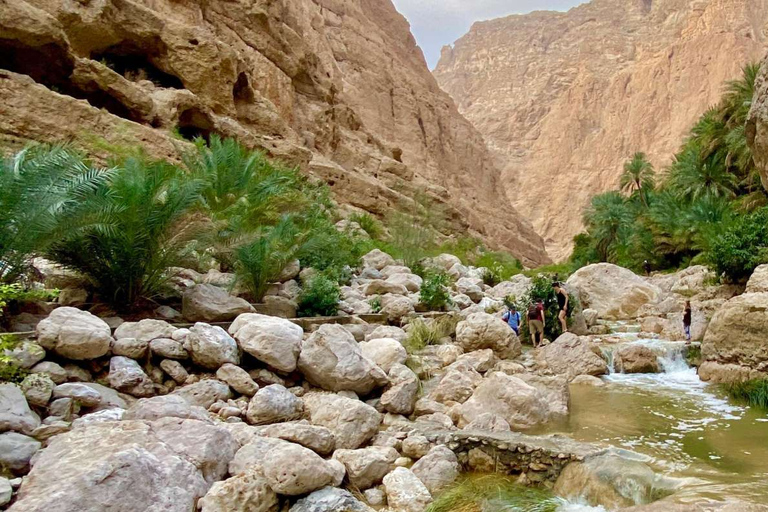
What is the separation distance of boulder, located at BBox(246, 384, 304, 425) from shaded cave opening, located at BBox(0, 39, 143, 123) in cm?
1302

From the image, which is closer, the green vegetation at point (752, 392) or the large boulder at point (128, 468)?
the large boulder at point (128, 468)

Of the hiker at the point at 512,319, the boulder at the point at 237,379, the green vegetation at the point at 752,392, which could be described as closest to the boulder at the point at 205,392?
the boulder at the point at 237,379

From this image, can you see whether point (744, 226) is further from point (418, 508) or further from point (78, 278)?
point (78, 278)

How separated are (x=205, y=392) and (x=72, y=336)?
50.3 inches

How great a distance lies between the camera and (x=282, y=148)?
20859 mm

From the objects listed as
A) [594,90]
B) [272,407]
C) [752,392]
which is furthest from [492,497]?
[594,90]

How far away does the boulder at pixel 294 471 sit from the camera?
137 inches

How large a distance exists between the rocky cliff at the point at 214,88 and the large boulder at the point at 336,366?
9.54m

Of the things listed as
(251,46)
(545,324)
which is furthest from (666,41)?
(545,324)

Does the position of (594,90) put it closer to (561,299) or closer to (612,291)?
(612,291)

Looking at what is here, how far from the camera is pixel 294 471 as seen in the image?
3.51 metres

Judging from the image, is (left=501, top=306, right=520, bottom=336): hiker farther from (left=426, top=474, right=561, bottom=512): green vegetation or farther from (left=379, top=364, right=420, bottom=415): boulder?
(left=426, top=474, right=561, bottom=512): green vegetation

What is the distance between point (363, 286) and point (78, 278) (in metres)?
5.89

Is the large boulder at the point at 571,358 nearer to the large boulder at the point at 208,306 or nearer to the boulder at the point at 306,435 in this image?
the large boulder at the point at 208,306
